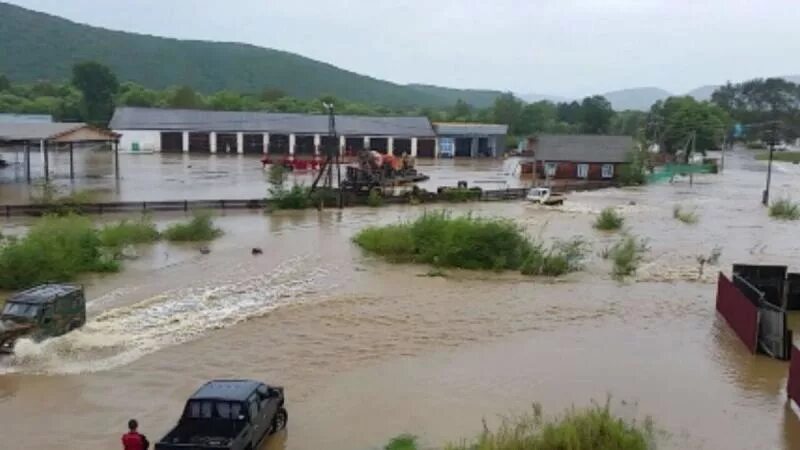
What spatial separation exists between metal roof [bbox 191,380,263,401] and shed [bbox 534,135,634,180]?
1852 inches

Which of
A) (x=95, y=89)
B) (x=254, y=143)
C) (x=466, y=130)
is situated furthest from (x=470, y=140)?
(x=95, y=89)

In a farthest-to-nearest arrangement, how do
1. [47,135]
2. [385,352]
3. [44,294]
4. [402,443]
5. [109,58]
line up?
[109,58] < [47,135] < [385,352] < [44,294] < [402,443]

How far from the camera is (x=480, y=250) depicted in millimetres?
25391

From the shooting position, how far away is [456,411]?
1372 centimetres

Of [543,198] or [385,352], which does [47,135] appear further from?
[385,352]

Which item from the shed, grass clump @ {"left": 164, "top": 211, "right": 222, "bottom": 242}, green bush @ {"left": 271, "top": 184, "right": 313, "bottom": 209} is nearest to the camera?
grass clump @ {"left": 164, "top": 211, "right": 222, "bottom": 242}

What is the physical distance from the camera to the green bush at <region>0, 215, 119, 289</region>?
21281 millimetres

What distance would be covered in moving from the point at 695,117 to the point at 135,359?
238ft

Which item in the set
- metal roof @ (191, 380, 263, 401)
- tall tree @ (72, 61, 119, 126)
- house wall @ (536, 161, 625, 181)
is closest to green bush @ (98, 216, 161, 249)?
metal roof @ (191, 380, 263, 401)

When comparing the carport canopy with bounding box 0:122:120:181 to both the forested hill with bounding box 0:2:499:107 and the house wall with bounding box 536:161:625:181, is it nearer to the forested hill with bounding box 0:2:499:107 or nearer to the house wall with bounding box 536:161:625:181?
the house wall with bounding box 536:161:625:181

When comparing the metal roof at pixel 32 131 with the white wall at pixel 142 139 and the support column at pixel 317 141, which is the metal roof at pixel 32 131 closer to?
the white wall at pixel 142 139

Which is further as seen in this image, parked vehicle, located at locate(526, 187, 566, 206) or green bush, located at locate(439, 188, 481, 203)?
parked vehicle, located at locate(526, 187, 566, 206)

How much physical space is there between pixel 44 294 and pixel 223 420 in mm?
7528

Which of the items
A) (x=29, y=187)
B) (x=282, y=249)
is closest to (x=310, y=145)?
(x=29, y=187)
